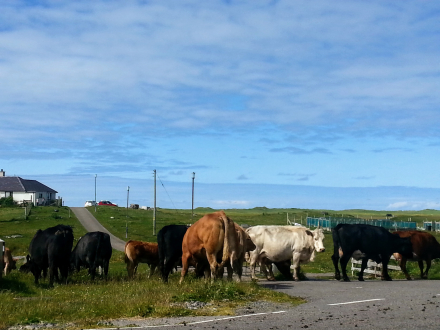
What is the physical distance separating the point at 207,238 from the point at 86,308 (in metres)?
6.07

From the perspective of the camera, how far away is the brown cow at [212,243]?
1961cm

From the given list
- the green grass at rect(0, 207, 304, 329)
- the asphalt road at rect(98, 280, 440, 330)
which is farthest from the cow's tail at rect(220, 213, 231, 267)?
the asphalt road at rect(98, 280, 440, 330)

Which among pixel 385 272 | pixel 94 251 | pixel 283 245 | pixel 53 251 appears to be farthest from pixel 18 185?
pixel 385 272

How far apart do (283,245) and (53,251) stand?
8.87 m

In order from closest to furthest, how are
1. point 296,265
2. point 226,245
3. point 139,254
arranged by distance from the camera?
point 226,245
point 296,265
point 139,254

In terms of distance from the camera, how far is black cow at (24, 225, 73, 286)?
22.2 meters

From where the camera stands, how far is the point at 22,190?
124m

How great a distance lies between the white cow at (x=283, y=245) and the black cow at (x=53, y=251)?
7146 millimetres

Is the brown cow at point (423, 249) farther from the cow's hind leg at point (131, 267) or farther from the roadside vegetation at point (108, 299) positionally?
the cow's hind leg at point (131, 267)

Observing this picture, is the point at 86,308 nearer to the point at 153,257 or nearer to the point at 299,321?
the point at 299,321

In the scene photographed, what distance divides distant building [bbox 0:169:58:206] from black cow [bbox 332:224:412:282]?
101708mm

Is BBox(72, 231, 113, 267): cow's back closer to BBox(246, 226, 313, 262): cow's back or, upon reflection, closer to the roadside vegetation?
the roadside vegetation

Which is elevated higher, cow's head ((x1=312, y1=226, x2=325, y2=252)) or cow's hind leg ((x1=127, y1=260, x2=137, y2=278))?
cow's head ((x1=312, y1=226, x2=325, y2=252))

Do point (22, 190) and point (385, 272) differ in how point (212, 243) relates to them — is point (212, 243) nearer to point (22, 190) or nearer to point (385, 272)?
point (385, 272)
